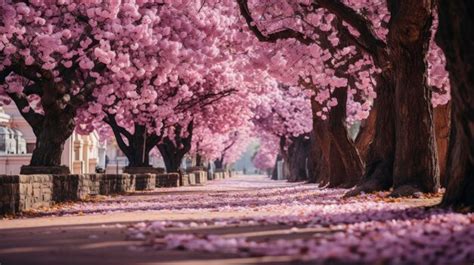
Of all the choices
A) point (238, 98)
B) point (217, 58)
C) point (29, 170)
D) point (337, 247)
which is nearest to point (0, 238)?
point (337, 247)

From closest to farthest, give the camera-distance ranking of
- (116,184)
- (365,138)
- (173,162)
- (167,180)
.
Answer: (116,184) → (365,138) → (167,180) → (173,162)

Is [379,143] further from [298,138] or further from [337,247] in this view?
[298,138]

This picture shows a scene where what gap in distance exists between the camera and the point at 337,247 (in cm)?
761

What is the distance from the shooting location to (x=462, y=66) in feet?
36.6

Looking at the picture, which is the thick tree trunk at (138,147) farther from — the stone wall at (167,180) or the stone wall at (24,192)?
the stone wall at (24,192)

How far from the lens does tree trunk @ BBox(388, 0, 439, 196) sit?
16.8 metres

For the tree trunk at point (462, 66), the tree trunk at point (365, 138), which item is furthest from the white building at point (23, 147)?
the tree trunk at point (462, 66)

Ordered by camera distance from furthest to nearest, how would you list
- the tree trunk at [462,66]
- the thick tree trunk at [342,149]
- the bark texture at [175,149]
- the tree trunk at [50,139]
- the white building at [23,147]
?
the bark texture at [175,149]
the white building at [23,147]
the thick tree trunk at [342,149]
the tree trunk at [50,139]
the tree trunk at [462,66]

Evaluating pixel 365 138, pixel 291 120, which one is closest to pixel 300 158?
pixel 291 120

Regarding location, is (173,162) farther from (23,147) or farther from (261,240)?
(261,240)

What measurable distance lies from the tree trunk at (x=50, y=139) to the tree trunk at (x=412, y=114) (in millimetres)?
11203

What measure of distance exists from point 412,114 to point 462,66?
6232 mm

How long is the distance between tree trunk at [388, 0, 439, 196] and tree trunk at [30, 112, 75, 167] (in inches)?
441

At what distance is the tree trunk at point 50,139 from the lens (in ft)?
79.3
